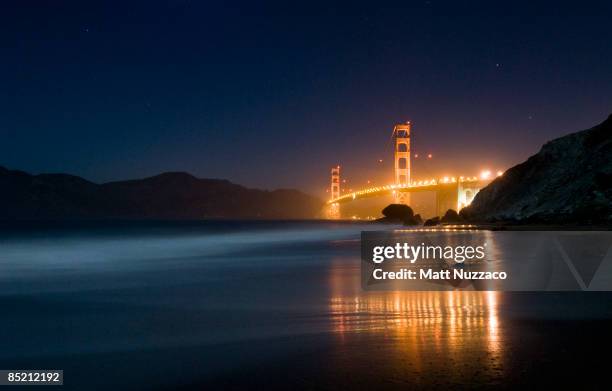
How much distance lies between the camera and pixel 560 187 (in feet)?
96.6

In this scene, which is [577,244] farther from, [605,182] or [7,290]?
[7,290]

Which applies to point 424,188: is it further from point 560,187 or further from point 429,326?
point 429,326

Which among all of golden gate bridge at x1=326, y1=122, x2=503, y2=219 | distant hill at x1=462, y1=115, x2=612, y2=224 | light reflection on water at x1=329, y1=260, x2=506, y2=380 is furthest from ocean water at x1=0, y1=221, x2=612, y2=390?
golden gate bridge at x1=326, y1=122, x2=503, y2=219

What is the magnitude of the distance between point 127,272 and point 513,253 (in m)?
9.85

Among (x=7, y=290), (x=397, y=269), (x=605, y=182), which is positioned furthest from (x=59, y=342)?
(x=605, y=182)

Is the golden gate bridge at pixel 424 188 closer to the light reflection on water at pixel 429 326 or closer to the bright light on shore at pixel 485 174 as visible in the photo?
the bright light on shore at pixel 485 174

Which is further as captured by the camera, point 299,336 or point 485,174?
point 485,174

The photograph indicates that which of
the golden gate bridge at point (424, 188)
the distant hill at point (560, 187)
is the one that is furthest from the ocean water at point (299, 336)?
the golden gate bridge at point (424, 188)

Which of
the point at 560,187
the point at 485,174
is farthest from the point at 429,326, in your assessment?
the point at 485,174

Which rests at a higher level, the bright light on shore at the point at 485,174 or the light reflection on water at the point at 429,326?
the bright light on shore at the point at 485,174

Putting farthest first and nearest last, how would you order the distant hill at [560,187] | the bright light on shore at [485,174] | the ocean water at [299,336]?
the bright light on shore at [485,174] < the distant hill at [560,187] < the ocean water at [299,336]

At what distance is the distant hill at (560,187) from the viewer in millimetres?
25000

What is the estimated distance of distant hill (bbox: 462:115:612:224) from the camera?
82.0 ft

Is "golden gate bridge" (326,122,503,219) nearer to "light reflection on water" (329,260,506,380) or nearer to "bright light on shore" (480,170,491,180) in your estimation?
"bright light on shore" (480,170,491,180)
